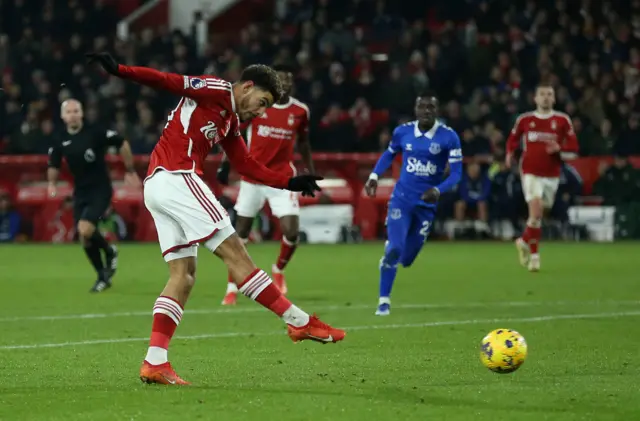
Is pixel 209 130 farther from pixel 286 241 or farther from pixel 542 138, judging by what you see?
pixel 542 138

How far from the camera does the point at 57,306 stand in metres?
14.3

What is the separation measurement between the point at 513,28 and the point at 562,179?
529cm

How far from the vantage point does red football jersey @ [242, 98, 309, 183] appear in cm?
1500

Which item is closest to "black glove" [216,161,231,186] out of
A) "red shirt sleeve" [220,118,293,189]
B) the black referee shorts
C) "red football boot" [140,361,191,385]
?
the black referee shorts

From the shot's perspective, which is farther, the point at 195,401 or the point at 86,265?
the point at 86,265

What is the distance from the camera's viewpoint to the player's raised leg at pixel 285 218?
15.2m

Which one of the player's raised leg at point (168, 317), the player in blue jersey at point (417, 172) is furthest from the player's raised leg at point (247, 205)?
the player's raised leg at point (168, 317)

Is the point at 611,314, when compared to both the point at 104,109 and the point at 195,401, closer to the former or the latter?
the point at 195,401

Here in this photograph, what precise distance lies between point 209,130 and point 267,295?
113 centimetres

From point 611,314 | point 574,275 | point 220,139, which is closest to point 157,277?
point 574,275

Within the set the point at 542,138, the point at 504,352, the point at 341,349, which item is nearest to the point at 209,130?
the point at 504,352

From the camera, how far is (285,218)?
1530cm

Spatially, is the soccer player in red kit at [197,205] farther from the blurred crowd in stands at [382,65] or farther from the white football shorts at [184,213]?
the blurred crowd in stands at [382,65]

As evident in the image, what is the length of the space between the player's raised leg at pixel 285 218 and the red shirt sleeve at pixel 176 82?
22.3ft
